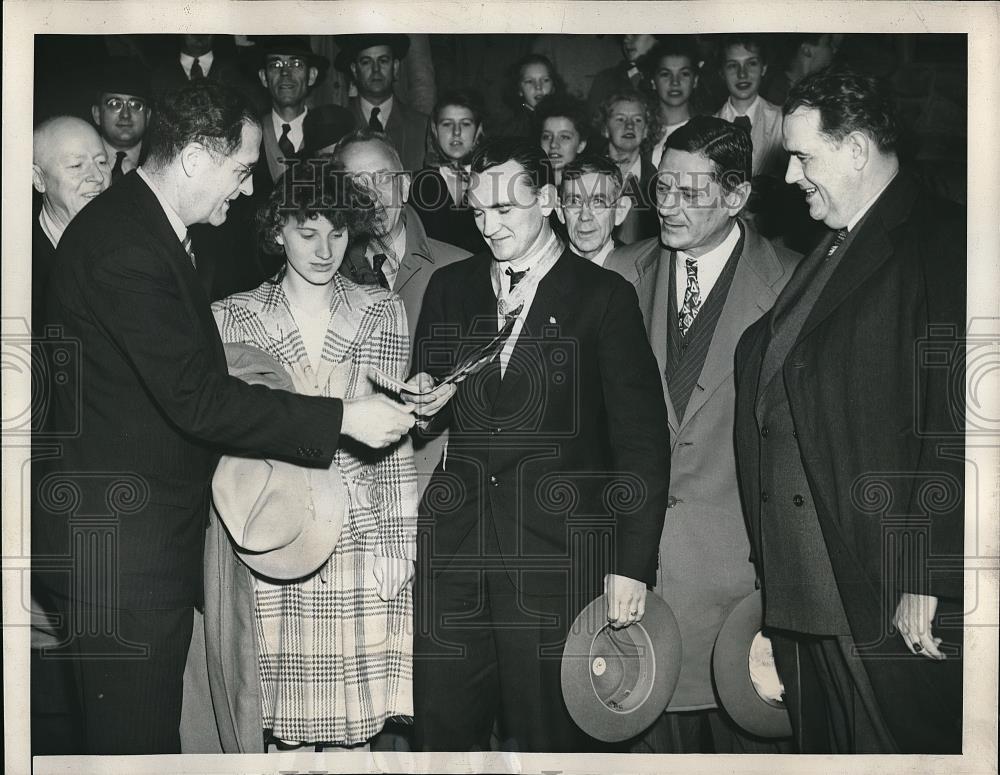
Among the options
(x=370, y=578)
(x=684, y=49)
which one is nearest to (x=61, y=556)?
(x=370, y=578)

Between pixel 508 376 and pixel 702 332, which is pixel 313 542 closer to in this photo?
pixel 508 376

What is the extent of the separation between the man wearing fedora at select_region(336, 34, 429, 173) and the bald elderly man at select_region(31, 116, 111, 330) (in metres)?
0.94

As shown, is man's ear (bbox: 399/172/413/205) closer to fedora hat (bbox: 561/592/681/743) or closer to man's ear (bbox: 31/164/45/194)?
man's ear (bbox: 31/164/45/194)

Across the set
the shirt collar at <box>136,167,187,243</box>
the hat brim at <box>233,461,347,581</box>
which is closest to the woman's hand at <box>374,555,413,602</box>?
the hat brim at <box>233,461,347,581</box>

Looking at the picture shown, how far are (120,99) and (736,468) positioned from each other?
2.60 meters

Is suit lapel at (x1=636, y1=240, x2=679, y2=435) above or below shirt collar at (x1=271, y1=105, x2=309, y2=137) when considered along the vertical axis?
below

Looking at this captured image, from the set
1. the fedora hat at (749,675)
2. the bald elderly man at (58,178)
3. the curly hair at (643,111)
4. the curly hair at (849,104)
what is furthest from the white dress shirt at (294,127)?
the fedora hat at (749,675)

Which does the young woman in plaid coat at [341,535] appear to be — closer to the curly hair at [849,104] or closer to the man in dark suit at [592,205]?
the man in dark suit at [592,205]

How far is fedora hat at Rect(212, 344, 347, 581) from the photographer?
140 inches

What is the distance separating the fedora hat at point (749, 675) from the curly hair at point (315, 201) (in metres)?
1.98

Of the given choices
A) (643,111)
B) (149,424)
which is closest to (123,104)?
(149,424)

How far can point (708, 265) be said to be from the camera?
12.1 feet

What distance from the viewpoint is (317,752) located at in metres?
3.68

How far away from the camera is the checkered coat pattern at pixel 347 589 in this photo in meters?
3.62
